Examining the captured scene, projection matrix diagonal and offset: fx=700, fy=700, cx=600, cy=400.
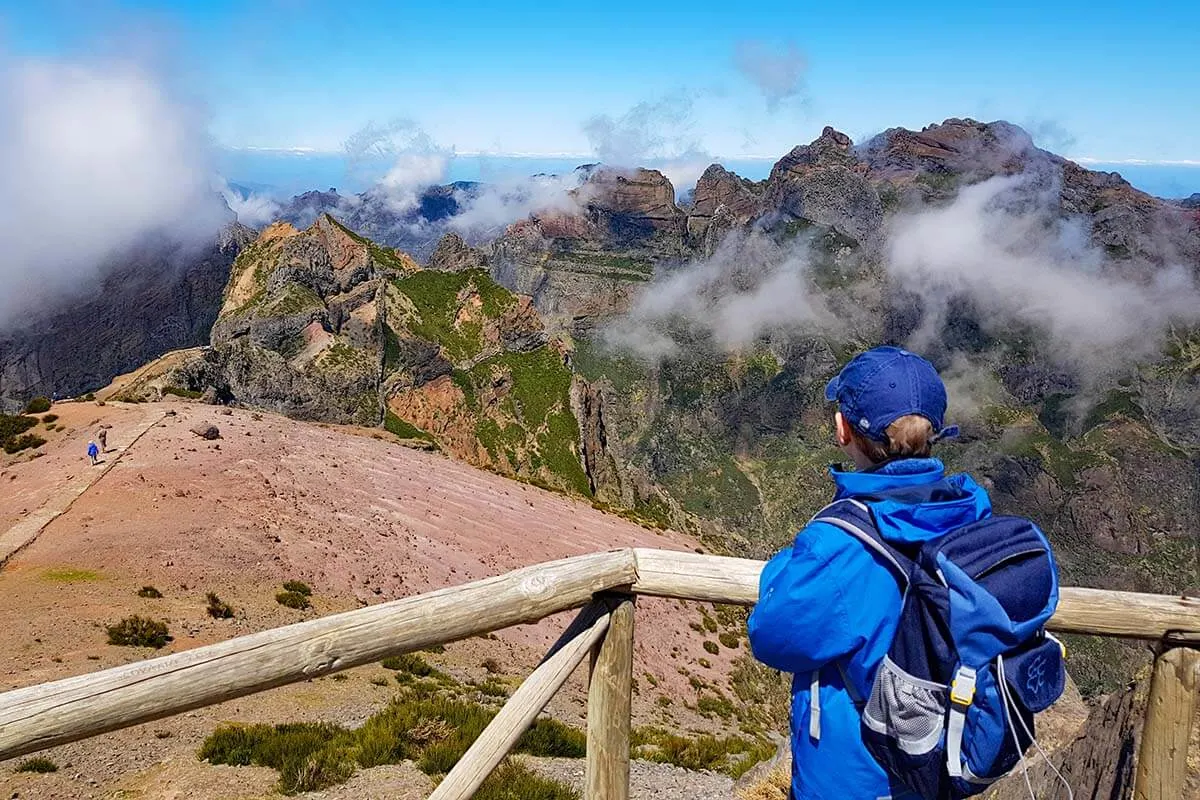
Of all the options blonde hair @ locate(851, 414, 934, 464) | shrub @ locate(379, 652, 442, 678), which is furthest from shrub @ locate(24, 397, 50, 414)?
blonde hair @ locate(851, 414, 934, 464)

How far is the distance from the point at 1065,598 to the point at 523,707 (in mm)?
3099

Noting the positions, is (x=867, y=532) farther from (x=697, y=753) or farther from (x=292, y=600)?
(x=292, y=600)

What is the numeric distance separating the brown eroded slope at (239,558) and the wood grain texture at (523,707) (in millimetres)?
5780

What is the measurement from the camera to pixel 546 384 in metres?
103

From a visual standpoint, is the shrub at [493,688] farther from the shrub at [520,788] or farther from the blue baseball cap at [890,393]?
the blue baseball cap at [890,393]

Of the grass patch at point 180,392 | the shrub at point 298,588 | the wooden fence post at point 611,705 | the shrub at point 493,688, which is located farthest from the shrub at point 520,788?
the grass patch at point 180,392

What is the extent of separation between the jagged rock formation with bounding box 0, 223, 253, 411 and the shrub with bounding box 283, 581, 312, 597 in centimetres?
14126

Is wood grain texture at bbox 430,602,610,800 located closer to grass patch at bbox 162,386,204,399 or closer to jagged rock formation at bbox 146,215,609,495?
grass patch at bbox 162,386,204,399

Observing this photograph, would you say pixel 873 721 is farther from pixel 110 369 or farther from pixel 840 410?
pixel 110 369

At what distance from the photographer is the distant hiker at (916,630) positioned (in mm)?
2717

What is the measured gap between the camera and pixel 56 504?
803 inches

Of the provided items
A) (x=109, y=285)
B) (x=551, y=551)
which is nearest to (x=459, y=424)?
(x=551, y=551)

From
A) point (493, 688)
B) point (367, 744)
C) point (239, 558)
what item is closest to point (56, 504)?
point (239, 558)

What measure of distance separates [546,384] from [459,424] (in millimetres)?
15112
